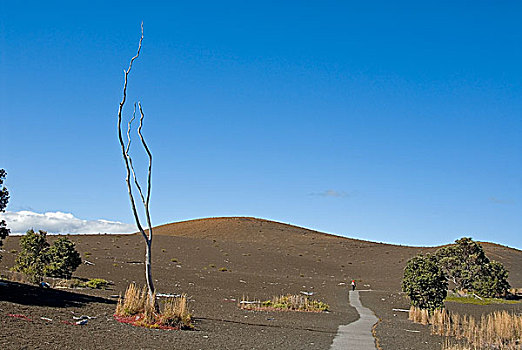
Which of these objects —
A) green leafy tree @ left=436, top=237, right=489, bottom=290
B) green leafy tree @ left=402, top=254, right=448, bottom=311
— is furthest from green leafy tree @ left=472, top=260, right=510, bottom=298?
green leafy tree @ left=402, top=254, right=448, bottom=311

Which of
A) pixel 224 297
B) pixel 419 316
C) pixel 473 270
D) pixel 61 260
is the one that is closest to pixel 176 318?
pixel 419 316

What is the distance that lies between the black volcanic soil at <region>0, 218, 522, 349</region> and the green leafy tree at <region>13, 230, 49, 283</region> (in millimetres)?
3747

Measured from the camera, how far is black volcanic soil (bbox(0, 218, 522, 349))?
1239cm

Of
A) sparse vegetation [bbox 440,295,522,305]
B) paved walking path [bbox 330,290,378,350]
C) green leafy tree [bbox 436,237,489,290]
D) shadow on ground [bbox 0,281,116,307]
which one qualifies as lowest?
paved walking path [bbox 330,290,378,350]

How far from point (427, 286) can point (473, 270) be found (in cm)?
1473

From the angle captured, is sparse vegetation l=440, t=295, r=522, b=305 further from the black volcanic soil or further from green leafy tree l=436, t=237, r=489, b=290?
the black volcanic soil

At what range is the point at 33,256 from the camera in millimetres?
26828

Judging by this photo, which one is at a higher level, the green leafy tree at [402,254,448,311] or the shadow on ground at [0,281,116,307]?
the green leafy tree at [402,254,448,311]

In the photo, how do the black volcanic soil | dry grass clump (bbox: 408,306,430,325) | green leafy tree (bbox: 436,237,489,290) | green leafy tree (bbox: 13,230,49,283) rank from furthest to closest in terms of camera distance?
1. green leafy tree (bbox: 436,237,489,290)
2. green leafy tree (bbox: 13,230,49,283)
3. dry grass clump (bbox: 408,306,430,325)
4. the black volcanic soil

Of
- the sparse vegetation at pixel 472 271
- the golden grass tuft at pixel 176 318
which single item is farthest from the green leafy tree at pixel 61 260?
the sparse vegetation at pixel 472 271

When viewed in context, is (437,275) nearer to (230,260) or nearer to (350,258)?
(230,260)

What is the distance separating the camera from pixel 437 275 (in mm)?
25734

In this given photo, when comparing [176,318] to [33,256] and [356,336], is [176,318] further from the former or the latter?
[33,256]

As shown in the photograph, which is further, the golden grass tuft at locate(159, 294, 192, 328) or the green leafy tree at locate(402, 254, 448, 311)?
the green leafy tree at locate(402, 254, 448, 311)
